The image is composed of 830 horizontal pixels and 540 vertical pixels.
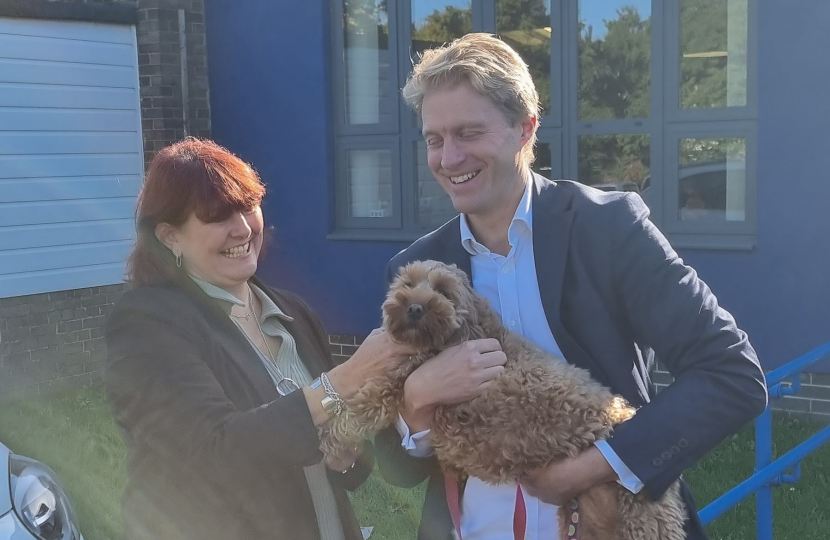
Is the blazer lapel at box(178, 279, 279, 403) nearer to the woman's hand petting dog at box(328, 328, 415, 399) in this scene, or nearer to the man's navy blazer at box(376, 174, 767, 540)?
the woman's hand petting dog at box(328, 328, 415, 399)

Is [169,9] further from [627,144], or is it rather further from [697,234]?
[697,234]

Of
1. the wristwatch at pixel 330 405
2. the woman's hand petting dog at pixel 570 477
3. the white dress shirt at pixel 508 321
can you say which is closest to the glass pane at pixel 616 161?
the white dress shirt at pixel 508 321

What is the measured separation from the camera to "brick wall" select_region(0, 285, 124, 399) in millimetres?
8812

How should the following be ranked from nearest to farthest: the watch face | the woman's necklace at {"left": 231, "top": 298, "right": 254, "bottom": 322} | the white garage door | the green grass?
the watch face < the woman's necklace at {"left": 231, "top": 298, "right": 254, "bottom": 322} < the green grass < the white garage door

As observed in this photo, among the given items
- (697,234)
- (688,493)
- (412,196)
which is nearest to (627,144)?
(697,234)

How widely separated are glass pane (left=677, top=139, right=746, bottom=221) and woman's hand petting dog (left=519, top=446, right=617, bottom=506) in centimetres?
559

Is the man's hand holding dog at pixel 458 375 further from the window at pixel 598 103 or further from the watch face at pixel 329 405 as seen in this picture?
the window at pixel 598 103

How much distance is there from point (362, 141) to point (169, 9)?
259 cm

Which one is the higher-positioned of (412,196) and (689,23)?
(689,23)

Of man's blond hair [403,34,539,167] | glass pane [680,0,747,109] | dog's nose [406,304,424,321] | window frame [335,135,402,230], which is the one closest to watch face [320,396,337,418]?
dog's nose [406,304,424,321]

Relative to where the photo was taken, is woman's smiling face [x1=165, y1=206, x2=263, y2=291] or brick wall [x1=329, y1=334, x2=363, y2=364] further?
brick wall [x1=329, y1=334, x2=363, y2=364]

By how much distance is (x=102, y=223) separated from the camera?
31.2ft

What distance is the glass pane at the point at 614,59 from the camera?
7.71 meters

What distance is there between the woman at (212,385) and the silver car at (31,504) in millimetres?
662
